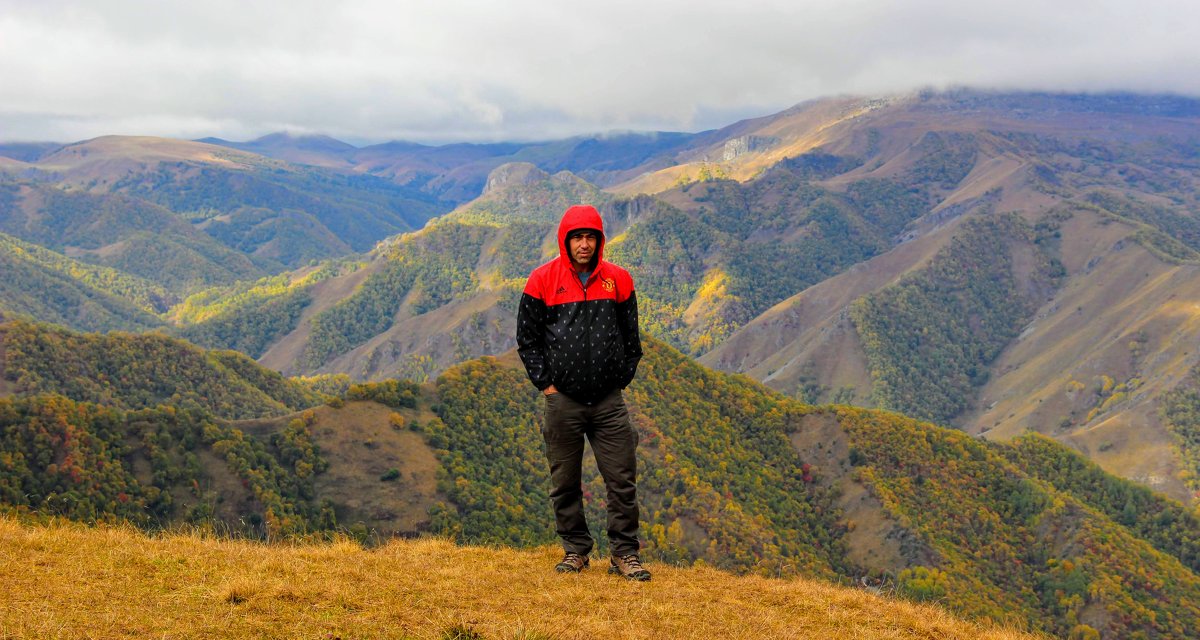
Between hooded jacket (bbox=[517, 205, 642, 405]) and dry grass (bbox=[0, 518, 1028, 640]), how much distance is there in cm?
320

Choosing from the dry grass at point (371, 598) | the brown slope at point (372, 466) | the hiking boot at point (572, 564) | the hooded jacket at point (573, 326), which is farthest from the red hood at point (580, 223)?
the brown slope at point (372, 466)

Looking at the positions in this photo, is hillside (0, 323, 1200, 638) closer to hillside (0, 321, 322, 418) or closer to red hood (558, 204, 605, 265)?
hillside (0, 321, 322, 418)

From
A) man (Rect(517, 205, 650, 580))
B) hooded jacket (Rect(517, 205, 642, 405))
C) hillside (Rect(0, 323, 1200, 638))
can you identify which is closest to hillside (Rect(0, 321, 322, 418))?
hillside (Rect(0, 323, 1200, 638))

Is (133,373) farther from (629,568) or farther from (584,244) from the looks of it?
(584,244)

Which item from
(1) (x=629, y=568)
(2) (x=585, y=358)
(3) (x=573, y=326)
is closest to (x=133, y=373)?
(1) (x=629, y=568)

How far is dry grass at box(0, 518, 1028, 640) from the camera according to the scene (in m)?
9.38

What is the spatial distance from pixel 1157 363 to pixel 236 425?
201 m

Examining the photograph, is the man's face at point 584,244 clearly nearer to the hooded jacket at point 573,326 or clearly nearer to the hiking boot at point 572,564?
the hooded jacket at point 573,326

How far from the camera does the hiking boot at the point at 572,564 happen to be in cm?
1318

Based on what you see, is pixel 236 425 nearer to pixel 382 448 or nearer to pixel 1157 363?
pixel 382 448

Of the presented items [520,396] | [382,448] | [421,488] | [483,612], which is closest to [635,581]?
[483,612]

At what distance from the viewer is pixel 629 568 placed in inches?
524

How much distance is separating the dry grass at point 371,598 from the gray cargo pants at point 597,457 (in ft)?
2.38

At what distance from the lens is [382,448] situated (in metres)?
71.2
